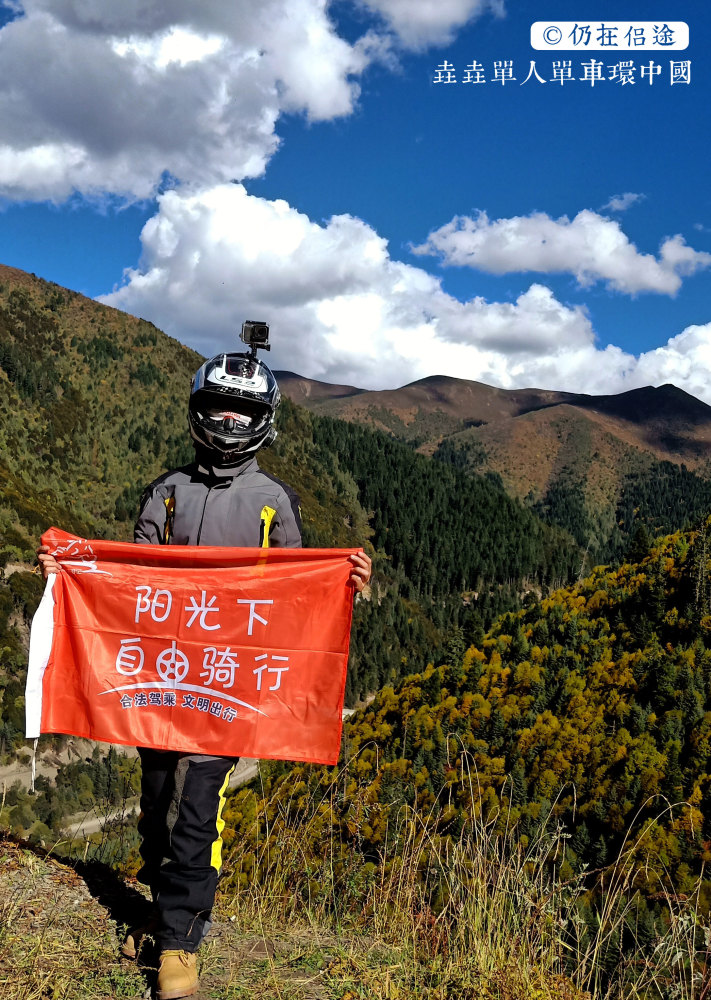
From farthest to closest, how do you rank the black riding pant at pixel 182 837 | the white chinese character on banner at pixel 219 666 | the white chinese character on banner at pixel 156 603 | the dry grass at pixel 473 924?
the white chinese character on banner at pixel 156 603
the white chinese character on banner at pixel 219 666
the black riding pant at pixel 182 837
the dry grass at pixel 473 924

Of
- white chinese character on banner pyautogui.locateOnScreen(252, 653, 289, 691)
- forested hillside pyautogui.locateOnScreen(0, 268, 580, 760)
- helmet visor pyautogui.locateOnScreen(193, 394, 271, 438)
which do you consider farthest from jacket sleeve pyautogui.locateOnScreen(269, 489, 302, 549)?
forested hillside pyautogui.locateOnScreen(0, 268, 580, 760)

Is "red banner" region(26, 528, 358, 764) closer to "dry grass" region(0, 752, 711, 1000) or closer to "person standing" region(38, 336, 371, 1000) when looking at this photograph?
"person standing" region(38, 336, 371, 1000)

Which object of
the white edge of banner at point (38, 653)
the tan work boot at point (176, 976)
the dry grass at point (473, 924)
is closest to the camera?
the tan work boot at point (176, 976)

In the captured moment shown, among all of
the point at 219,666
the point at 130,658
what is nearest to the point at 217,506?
the point at 219,666

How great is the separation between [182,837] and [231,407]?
2.89 meters

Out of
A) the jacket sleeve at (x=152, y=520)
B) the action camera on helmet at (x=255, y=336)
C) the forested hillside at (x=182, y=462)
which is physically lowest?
the jacket sleeve at (x=152, y=520)

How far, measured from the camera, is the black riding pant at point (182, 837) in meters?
4.34

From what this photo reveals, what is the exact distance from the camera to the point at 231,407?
5223 mm

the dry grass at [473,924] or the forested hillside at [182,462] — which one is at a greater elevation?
the forested hillside at [182,462]

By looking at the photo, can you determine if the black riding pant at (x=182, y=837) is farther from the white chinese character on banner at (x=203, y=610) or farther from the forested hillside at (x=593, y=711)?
the forested hillside at (x=593, y=711)

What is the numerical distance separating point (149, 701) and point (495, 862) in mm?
2816

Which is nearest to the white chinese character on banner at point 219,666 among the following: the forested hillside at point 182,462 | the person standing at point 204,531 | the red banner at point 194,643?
the red banner at point 194,643

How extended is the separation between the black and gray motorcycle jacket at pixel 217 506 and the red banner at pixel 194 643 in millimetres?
143

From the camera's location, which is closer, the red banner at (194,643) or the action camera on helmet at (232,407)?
the red banner at (194,643)
